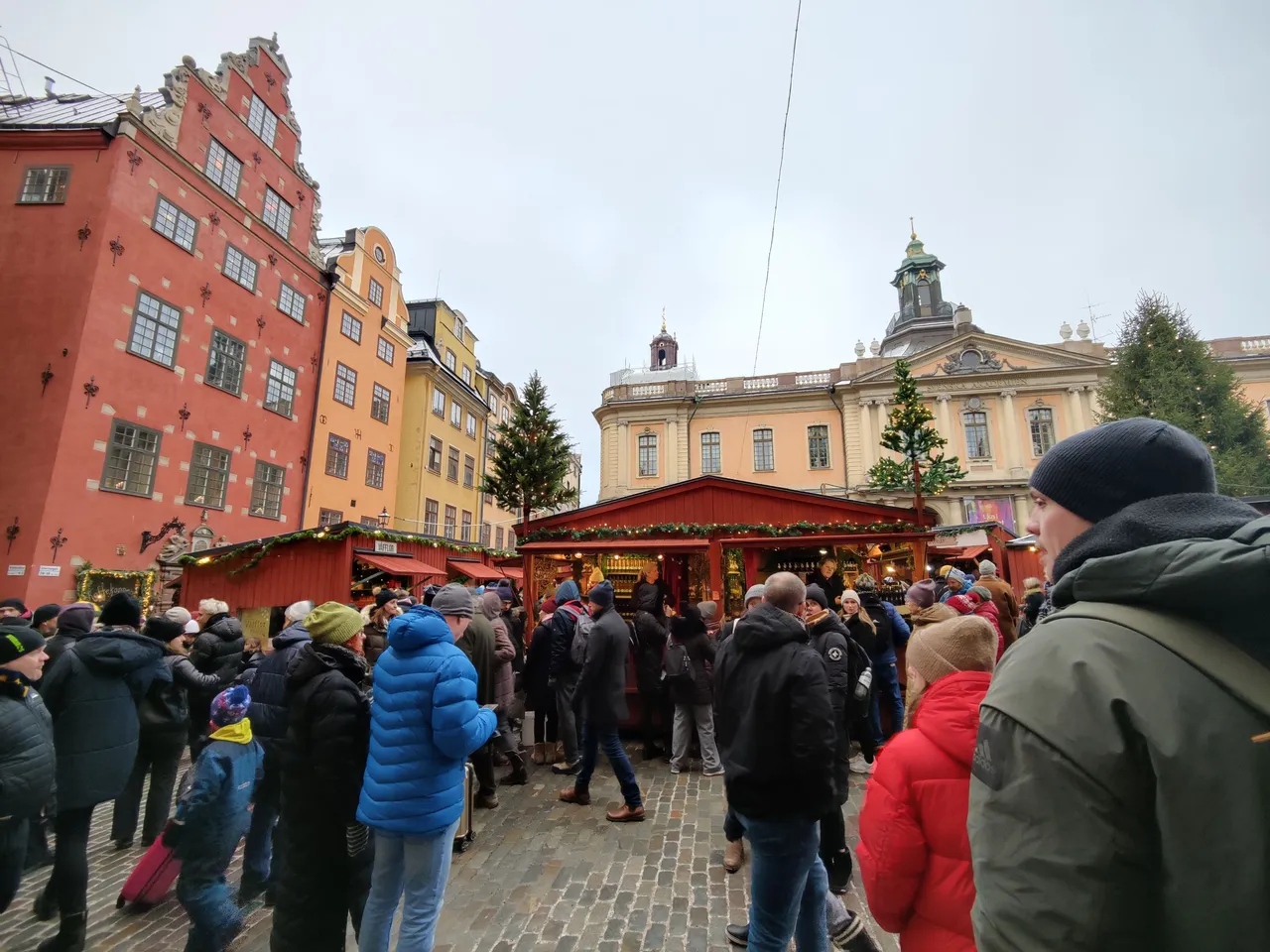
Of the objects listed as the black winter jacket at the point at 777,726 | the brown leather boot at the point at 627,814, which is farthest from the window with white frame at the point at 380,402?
the black winter jacket at the point at 777,726

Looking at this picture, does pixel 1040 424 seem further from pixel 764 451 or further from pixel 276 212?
pixel 276 212

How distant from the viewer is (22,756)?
335cm

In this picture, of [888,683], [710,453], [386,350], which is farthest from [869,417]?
[888,683]

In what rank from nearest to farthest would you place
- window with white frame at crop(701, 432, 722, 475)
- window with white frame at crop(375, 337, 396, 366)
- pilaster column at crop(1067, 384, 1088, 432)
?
window with white frame at crop(375, 337, 396, 366) → pilaster column at crop(1067, 384, 1088, 432) → window with white frame at crop(701, 432, 722, 475)

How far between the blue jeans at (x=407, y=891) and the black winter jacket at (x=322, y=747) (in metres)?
0.30

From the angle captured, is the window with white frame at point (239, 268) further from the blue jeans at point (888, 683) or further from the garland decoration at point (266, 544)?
the blue jeans at point (888, 683)

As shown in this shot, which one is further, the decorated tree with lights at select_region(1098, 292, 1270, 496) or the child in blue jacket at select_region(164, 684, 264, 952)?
the decorated tree with lights at select_region(1098, 292, 1270, 496)

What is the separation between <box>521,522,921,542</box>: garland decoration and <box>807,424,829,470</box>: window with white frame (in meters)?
22.4

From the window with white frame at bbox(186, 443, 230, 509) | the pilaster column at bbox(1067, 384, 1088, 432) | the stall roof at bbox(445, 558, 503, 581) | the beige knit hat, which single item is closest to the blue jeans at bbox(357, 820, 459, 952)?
the beige knit hat

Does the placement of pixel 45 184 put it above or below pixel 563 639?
above

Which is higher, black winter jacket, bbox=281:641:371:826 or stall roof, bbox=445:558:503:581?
stall roof, bbox=445:558:503:581

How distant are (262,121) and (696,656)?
22712mm

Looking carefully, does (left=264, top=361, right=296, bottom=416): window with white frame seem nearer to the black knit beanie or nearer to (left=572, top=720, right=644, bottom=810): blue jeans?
(left=572, top=720, right=644, bottom=810): blue jeans

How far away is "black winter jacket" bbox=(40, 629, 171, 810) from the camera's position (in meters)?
3.85
